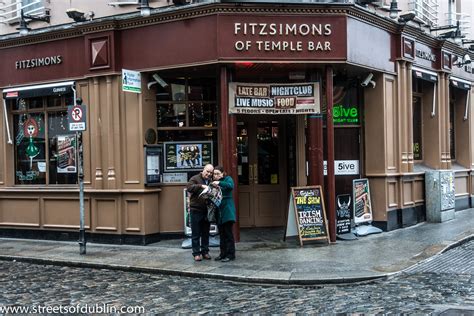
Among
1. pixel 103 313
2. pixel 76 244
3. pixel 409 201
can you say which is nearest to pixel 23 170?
pixel 76 244

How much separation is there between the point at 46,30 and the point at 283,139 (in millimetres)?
6246

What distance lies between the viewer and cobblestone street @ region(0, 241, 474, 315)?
7.27m

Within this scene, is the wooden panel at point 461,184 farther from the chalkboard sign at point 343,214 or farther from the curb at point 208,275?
the curb at point 208,275

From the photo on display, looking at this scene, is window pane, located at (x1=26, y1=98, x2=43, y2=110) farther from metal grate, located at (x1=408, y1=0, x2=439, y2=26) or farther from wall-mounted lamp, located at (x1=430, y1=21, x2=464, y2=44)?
wall-mounted lamp, located at (x1=430, y1=21, x2=464, y2=44)

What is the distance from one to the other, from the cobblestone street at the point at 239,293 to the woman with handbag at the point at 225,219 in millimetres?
1218

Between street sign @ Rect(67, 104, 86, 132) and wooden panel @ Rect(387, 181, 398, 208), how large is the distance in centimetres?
717

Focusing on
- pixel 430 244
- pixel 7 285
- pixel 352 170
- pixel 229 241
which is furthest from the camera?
pixel 352 170

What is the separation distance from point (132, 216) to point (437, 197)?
25.8 ft

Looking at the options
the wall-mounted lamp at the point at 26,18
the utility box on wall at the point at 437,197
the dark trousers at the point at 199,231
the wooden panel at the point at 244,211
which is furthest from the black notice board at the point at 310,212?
the wall-mounted lamp at the point at 26,18

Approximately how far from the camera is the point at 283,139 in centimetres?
1388

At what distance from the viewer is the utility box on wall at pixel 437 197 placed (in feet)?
47.4

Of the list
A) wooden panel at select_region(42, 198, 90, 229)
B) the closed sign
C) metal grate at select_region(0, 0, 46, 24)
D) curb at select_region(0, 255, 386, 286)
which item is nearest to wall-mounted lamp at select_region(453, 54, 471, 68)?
the closed sign

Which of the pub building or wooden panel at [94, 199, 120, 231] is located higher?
the pub building

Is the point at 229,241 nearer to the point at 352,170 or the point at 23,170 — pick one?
the point at 352,170
